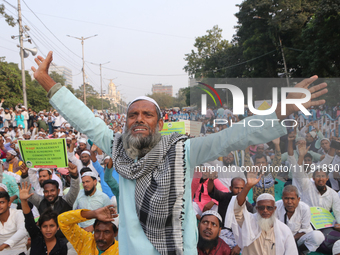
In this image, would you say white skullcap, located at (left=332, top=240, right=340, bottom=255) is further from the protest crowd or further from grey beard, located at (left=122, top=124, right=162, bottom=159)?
grey beard, located at (left=122, top=124, right=162, bottom=159)

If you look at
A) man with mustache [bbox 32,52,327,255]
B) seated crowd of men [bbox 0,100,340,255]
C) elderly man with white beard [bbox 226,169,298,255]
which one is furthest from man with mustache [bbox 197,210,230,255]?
man with mustache [bbox 32,52,327,255]

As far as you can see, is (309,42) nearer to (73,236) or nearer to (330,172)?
(330,172)

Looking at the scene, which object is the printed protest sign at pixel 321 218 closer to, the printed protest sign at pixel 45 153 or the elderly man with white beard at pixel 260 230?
the elderly man with white beard at pixel 260 230

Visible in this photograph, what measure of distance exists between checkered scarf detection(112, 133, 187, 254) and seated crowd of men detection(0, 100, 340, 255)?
0.97 meters

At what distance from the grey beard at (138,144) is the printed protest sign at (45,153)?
2728 millimetres

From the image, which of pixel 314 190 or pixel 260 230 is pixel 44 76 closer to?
pixel 260 230

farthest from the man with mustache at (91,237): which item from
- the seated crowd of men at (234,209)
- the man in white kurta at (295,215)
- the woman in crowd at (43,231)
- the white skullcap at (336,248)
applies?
the white skullcap at (336,248)

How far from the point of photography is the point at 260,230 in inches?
121

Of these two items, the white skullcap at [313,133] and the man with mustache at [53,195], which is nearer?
the man with mustache at [53,195]

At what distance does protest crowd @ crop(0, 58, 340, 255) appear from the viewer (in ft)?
4.75

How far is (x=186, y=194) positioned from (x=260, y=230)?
75.8 inches

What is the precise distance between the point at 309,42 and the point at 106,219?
1651cm

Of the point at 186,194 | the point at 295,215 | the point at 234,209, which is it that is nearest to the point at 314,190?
the point at 295,215

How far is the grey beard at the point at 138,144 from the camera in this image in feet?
5.22
